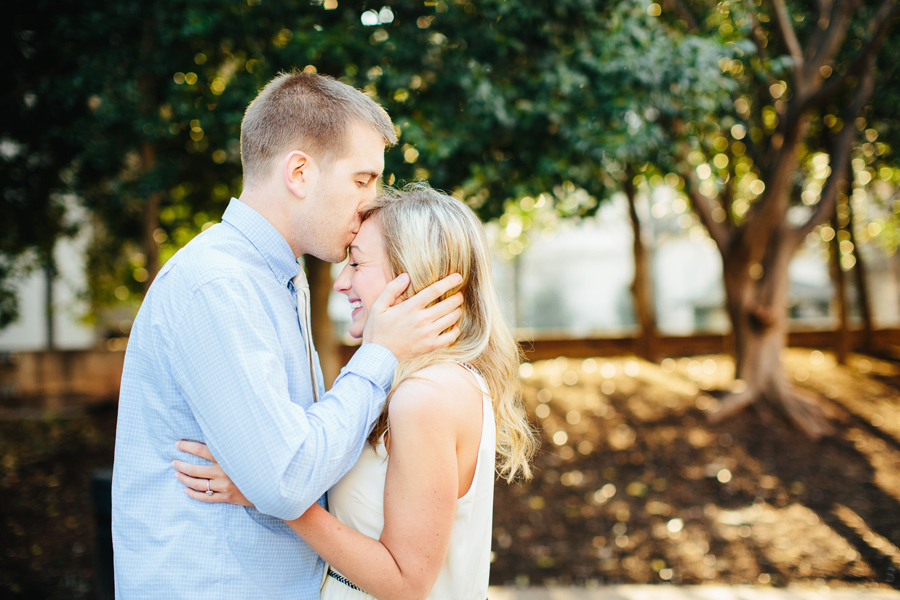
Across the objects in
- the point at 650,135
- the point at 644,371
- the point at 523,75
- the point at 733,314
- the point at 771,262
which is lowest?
the point at 644,371

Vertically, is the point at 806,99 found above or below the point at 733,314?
Answer: above

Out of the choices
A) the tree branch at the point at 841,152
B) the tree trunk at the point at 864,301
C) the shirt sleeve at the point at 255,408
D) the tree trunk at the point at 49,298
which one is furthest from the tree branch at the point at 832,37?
the tree trunk at the point at 49,298

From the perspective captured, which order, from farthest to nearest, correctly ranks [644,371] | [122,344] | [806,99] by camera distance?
[122,344]
[644,371]
[806,99]

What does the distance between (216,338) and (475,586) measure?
3.38ft

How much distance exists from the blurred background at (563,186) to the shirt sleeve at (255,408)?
992mm

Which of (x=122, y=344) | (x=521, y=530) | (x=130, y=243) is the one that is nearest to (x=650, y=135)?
(x=521, y=530)

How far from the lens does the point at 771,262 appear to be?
7871 mm

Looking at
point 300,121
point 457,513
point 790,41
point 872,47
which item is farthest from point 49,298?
point 872,47

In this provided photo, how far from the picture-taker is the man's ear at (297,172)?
5.38 feet

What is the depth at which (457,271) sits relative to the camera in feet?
5.82

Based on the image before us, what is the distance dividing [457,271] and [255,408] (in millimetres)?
731

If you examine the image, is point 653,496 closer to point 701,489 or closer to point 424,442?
point 701,489

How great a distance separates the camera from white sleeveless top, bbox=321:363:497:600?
1612 millimetres

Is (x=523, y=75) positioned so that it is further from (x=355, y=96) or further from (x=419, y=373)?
(x=419, y=373)
